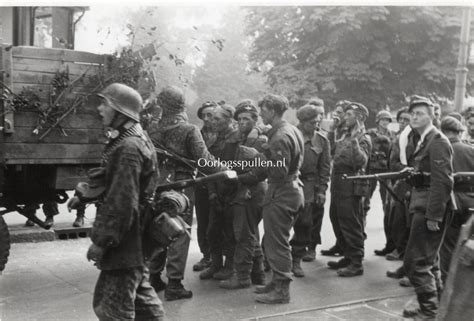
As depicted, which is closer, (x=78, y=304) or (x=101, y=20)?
(x=78, y=304)

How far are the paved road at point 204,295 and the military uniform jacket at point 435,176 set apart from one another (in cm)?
105

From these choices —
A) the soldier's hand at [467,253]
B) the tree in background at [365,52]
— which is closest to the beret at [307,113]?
the soldier's hand at [467,253]

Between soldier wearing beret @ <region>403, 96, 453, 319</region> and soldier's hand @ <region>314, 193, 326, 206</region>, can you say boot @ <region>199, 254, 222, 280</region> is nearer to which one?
soldier's hand @ <region>314, 193, 326, 206</region>

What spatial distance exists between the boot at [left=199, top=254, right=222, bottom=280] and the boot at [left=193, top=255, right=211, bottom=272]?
1.03 feet

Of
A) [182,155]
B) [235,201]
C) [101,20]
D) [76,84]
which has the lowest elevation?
[235,201]

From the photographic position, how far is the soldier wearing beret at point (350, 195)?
6867 mm

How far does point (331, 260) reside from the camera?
757cm

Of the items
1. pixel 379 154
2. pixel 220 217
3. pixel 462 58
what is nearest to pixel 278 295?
pixel 220 217

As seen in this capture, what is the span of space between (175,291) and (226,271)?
0.91m

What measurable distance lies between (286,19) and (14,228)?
1489cm

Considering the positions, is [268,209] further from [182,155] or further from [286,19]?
[286,19]

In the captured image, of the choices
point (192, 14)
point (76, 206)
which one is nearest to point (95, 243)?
point (76, 206)

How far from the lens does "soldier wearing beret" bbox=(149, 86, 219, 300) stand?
223 inches

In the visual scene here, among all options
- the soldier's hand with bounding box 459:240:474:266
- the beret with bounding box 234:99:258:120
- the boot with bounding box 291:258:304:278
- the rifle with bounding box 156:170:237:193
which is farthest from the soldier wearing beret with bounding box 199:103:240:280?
the soldier's hand with bounding box 459:240:474:266
